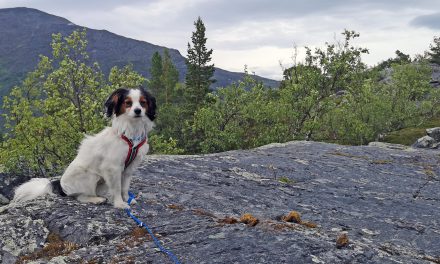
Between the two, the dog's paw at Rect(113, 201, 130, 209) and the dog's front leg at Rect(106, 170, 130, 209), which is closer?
the dog's paw at Rect(113, 201, 130, 209)

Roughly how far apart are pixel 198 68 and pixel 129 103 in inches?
2619

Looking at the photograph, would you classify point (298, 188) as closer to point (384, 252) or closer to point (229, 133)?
point (384, 252)

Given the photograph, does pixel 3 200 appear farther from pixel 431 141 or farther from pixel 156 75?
pixel 156 75

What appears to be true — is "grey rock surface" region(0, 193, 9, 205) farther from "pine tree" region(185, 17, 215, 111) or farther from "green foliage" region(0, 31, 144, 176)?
"pine tree" region(185, 17, 215, 111)

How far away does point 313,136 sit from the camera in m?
38.6

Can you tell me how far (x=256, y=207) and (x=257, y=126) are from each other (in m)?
24.6

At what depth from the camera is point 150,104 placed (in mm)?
8711

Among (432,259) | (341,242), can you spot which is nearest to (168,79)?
(432,259)

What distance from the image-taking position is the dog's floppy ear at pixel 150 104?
862 cm

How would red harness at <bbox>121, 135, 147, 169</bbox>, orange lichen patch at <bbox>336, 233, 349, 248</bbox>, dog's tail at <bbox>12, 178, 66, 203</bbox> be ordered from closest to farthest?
orange lichen patch at <bbox>336, 233, 349, 248</bbox>, red harness at <bbox>121, 135, 147, 169</bbox>, dog's tail at <bbox>12, 178, 66, 203</bbox>

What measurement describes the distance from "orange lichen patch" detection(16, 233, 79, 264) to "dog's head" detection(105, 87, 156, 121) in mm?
2766

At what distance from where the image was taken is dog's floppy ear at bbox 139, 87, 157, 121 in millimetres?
8617

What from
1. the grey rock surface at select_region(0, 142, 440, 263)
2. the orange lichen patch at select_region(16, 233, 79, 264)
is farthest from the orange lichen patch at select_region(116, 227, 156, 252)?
the orange lichen patch at select_region(16, 233, 79, 264)

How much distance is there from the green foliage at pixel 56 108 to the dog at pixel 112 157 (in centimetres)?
1781
